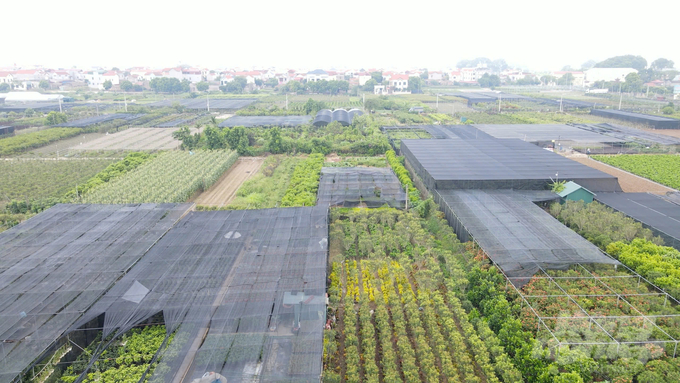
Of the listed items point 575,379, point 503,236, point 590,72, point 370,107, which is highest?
point 590,72

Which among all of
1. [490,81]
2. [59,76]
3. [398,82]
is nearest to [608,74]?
[490,81]

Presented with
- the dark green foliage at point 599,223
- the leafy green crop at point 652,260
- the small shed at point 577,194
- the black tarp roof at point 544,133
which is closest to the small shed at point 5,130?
the black tarp roof at point 544,133

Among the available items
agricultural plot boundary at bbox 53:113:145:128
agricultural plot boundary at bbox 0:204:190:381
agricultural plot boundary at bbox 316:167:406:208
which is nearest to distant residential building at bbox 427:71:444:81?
agricultural plot boundary at bbox 53:113:145:128

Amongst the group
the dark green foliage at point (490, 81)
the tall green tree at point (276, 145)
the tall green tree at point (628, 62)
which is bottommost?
the tall green tree at point (276, 145)

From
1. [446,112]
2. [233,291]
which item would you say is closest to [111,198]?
[233,291]

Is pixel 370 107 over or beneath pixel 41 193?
over

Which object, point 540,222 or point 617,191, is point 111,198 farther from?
point 617,191

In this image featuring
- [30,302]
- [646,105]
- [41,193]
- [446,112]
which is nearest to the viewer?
[30,302]

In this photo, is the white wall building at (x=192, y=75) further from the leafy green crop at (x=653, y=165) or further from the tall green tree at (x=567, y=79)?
the leafy green crop at (x=653, y=165)
